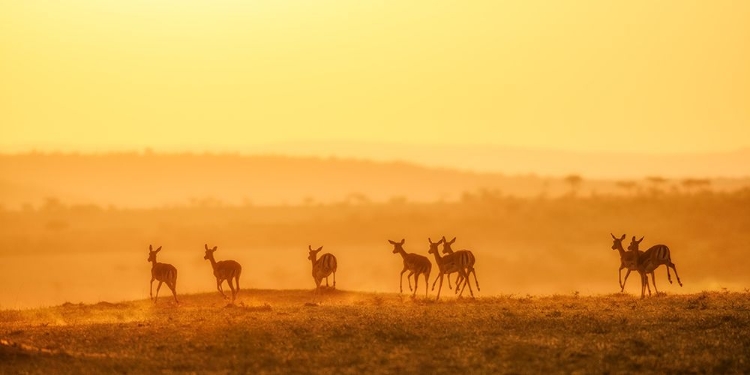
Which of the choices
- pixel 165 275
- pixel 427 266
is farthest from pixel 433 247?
pixel 165 275

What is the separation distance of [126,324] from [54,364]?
5.81 m

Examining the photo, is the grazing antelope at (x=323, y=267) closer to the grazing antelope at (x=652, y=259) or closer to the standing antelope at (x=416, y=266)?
the standing antelope at (x=416, y=266)

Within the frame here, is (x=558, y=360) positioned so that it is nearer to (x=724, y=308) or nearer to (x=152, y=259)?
(x=724, y=308)

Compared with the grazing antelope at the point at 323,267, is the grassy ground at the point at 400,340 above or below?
below

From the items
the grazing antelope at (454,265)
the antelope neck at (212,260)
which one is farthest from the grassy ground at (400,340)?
the antelope neck at (212,260)

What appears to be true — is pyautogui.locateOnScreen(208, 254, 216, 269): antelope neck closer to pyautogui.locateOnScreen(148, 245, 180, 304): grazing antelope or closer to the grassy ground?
pyautogui.locateOnScreen(148, 245, 180, 304): grazing antelope

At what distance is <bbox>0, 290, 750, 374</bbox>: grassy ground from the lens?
84.4 feet

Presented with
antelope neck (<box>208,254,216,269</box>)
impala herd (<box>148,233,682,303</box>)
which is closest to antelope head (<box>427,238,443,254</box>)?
impala herd (<box>148,233,682,303</box>)

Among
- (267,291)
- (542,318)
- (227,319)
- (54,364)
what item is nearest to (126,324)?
(227,319)

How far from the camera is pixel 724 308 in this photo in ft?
111

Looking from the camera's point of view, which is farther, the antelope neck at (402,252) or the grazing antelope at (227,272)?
the antelope neck at (402,252)

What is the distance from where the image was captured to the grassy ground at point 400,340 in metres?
25.7

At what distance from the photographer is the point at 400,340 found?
28.2 m

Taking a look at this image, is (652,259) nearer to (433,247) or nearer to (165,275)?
(433,247)
